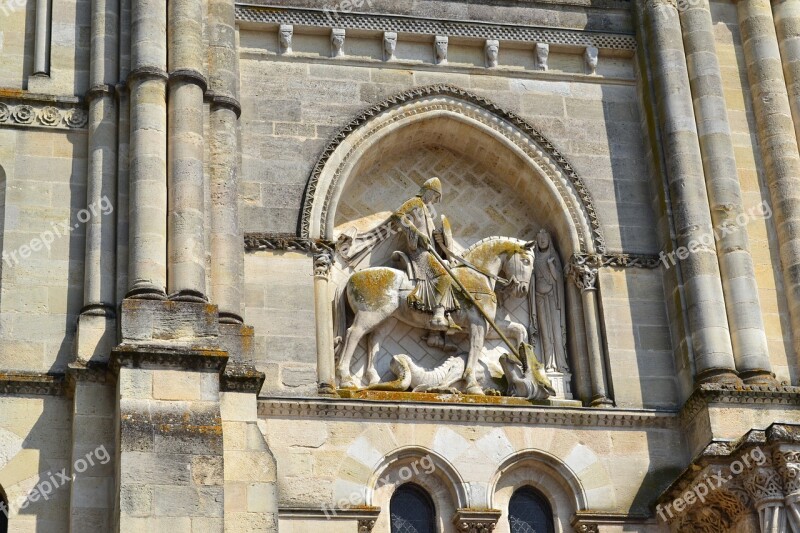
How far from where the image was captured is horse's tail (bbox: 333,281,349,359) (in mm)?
20375

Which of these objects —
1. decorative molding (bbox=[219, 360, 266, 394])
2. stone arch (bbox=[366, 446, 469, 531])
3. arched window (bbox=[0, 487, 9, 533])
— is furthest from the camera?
stone arch (bbox=[366, 446, 469, 531])

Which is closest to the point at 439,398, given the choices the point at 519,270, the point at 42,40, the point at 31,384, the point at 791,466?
the point at 519,270

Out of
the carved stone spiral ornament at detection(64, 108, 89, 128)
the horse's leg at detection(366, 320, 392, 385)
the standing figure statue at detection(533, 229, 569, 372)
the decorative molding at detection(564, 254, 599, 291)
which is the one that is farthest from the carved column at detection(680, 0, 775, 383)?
the carved stone spiral ornament at detection(64, 108, 89, 128)

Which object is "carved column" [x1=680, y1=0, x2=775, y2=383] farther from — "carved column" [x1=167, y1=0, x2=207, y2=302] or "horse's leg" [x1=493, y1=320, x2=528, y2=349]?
"carved column" [x1=167, y1=0, x2=207, y2=302]

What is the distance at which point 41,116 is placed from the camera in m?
19.8

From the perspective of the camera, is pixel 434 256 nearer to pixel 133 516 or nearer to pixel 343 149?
pixel 343 149

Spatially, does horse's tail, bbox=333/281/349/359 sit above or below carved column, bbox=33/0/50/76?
below

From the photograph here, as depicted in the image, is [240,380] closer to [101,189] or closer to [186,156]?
[186,156]

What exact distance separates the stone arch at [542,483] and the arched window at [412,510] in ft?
2.32

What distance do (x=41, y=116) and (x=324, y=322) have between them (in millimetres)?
3857

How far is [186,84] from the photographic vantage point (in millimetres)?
19641

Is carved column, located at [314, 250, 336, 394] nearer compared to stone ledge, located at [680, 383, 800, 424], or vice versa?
stone ledge, located at [680, 383, 800, 424]

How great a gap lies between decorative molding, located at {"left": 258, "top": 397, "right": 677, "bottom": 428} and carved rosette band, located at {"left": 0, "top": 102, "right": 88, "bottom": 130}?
3749 mm

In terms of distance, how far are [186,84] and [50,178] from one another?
1.79 m
